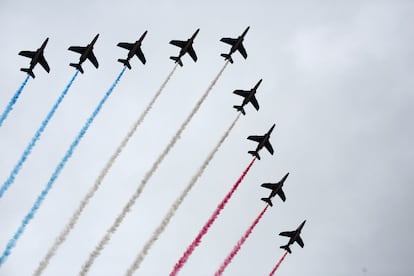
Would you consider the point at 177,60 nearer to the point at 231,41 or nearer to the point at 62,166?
the point at 231,41

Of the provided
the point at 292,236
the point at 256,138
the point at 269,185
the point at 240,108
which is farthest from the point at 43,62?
the point at 292,236

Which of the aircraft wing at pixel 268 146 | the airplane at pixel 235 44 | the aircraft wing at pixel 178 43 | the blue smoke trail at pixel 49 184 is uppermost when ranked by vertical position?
the airplane at pixel 235 44

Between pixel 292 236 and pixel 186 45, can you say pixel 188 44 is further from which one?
pixel 292 236

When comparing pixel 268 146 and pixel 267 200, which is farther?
pixel 268 146

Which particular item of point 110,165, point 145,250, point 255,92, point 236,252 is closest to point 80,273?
point 145,250

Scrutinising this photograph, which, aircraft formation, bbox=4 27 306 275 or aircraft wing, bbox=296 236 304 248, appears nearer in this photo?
aircraft formation, bbox=4 27 306 275

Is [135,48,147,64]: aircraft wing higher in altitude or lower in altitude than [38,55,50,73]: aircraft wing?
higher

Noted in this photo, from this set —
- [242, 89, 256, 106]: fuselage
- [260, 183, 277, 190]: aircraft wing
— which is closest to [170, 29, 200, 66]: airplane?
[242, 89, 256, 106]: fuselage

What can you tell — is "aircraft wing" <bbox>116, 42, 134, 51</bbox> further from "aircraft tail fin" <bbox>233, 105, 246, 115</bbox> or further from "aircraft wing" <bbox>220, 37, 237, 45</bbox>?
"aircraft tail fin" <bbox>233, 105, 246, 115</bbox>

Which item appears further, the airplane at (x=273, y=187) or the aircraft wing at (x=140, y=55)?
the airplane at (x=273, y=187)

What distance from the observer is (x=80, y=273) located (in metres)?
63.6

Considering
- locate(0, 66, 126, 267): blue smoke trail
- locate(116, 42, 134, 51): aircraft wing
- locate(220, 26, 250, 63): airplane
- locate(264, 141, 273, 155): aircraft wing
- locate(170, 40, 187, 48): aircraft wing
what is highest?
locate(220, 26, 250, 63): airplane

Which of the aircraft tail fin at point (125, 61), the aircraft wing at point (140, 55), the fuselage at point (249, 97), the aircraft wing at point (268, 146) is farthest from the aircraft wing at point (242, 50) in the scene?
the aircraft tail fin at point (125, 61)

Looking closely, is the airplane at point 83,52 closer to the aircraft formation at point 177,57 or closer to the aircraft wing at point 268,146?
the aircraft formation at point 177,57
